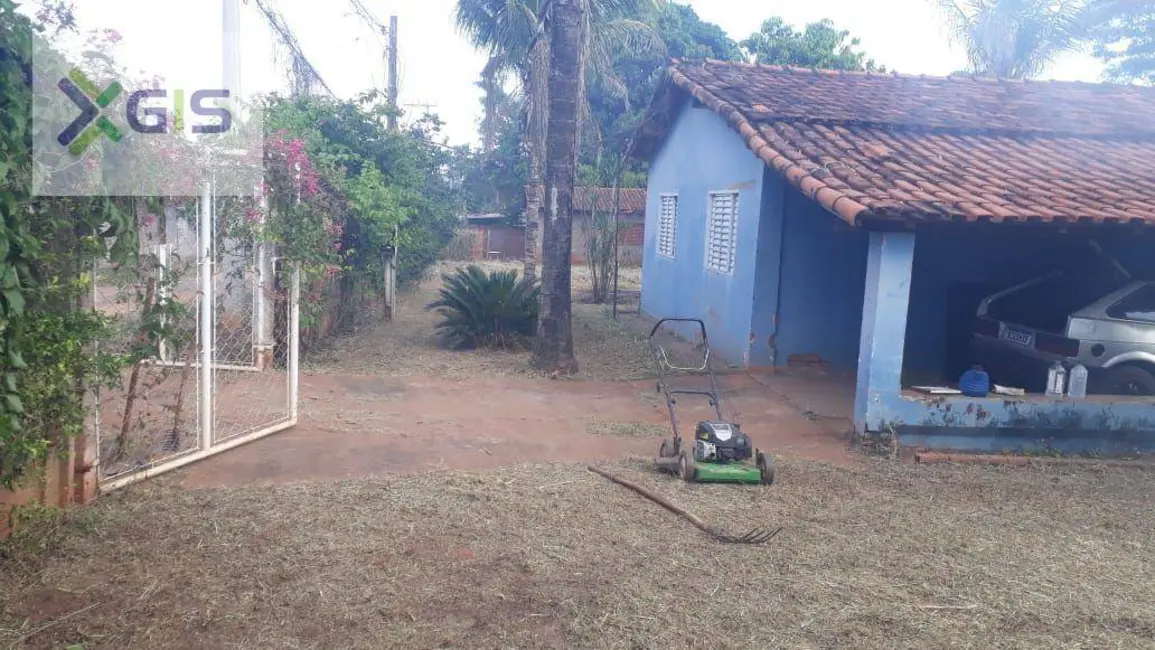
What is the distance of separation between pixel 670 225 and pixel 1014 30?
11138 mm

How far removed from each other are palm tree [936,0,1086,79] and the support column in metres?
15.1

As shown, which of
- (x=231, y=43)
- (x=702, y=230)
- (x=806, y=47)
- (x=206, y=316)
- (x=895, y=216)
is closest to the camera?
(x=206, y=316)

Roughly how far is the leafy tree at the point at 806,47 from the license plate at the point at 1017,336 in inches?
817

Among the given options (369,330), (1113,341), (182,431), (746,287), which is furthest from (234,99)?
(1113,341)

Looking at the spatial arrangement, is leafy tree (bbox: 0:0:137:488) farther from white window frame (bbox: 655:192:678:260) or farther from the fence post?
white window frame (bbox: 655:192:678:260)

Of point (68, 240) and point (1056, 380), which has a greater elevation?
point (68, 240)

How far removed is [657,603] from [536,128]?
14.4 metres

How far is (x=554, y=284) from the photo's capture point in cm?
1062

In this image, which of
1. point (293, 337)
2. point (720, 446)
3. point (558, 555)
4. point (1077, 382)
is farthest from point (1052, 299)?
point (293, 337)

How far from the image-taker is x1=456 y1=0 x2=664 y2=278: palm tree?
55.6 ft

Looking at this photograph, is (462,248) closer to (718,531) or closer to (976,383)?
(976,383)

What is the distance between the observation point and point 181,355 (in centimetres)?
655

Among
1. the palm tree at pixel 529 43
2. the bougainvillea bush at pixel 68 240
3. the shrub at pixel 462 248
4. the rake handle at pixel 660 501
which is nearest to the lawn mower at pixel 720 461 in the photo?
the rake handle at pixel 660 501

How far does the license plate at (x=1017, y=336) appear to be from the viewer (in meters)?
8.78
